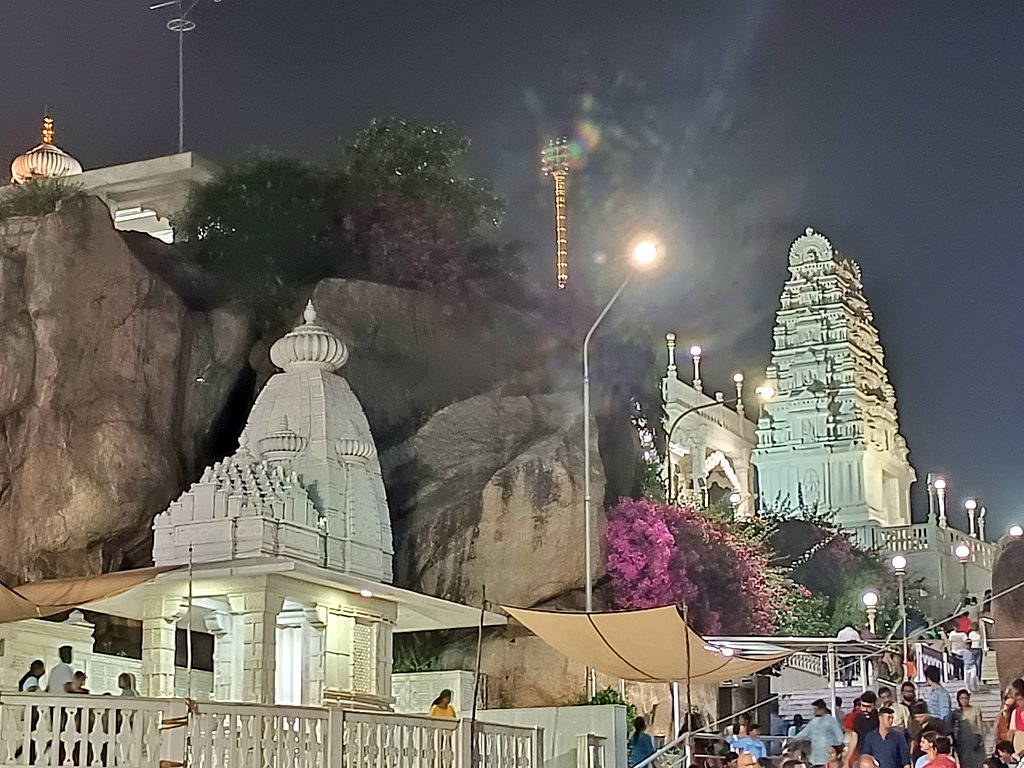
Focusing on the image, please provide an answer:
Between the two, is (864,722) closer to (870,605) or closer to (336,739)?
(336,739)

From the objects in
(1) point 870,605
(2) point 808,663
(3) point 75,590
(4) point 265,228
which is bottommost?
(2) point 808,663

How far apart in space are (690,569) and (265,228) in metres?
11.3

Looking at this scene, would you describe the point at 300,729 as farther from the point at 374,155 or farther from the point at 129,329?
the point at 374,155

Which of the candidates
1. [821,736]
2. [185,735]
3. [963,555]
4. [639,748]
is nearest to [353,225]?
[639,748]

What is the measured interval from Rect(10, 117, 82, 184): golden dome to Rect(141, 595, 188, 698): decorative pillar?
2124 cm

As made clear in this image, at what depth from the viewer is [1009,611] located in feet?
88.0

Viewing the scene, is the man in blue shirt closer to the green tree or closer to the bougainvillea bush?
the bougainvillea bush

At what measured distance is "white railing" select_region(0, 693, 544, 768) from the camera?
15.4 m

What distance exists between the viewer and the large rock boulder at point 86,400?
26.1 meters

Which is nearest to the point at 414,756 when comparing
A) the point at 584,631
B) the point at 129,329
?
the point at 584,631


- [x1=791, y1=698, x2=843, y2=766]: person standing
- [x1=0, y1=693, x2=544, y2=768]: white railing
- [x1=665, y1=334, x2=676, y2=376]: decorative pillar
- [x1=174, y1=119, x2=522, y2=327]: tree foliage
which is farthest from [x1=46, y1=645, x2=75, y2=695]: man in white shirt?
[x1=665, y1=334, x2=676, y2=376]: decorative pillar

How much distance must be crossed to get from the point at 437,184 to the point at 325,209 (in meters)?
2.84

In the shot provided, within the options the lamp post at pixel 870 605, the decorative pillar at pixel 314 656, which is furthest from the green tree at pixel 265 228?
the lamp post at pixel 870 605

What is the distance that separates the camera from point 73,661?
23.4 m
